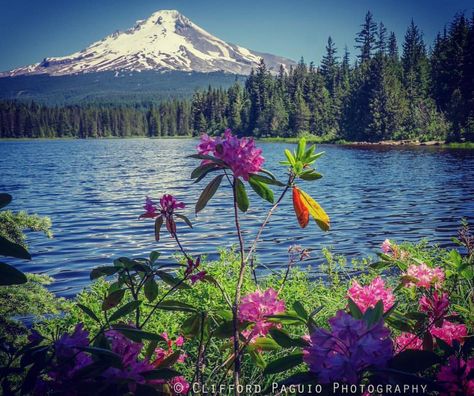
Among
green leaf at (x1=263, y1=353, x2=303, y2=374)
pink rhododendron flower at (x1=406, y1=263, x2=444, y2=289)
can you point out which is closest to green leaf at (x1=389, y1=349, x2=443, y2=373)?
green leaf at (x1=263, y1=353, x2=303, y2=374)

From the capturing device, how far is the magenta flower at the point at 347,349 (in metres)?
1.30

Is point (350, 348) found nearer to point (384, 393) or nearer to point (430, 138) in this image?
point (384, 393)

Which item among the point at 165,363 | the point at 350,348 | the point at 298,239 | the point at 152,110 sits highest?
the point at 152,110

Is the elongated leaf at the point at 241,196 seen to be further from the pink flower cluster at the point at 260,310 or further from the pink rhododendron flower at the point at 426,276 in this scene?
the pink rhododendron flower at the point at 426,276

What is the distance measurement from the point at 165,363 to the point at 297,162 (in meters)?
0.95

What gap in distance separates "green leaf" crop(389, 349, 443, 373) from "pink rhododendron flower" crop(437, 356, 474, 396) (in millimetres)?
117

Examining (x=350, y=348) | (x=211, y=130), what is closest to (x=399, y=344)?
(x=350, y=348)

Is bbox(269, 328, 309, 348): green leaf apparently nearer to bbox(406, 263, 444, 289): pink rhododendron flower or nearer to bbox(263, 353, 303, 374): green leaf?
bbox(263, 353, 303, 374): green leaf

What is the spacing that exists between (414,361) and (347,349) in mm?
278

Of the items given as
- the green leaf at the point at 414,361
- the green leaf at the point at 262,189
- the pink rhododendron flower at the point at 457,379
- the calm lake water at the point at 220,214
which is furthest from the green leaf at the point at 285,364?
the calm lake water at the point at 220,214

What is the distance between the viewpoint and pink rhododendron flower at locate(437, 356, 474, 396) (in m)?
1.56

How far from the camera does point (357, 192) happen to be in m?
22.2

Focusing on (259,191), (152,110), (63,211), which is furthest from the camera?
(152,110)

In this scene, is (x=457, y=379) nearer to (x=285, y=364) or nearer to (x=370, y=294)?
(x=285, y=364)
